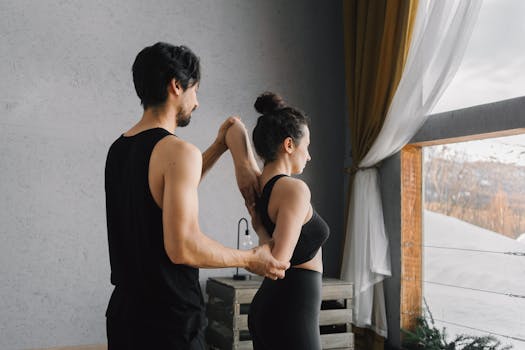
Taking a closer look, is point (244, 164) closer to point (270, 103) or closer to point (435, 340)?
point (270, 103)

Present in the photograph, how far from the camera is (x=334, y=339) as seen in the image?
3.80m

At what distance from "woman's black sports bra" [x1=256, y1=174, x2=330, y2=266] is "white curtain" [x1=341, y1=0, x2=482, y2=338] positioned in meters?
1.98

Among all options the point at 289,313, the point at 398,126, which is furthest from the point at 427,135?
the point at 289,313

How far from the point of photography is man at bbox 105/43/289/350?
5.08 feet

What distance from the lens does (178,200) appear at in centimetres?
153

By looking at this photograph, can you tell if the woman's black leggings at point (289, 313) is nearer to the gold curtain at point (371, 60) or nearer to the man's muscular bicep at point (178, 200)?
the man's muscular bicep at point (178, 200)

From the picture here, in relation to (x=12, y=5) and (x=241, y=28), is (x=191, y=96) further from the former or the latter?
(x=241, y=28)

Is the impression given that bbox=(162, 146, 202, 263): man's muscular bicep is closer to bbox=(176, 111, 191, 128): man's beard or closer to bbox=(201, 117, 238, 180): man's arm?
bbox=(176, 111, 191, 128): man's beard

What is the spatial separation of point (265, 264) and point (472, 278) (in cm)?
225

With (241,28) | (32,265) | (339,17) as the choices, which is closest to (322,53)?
(339,17)

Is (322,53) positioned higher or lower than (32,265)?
higher

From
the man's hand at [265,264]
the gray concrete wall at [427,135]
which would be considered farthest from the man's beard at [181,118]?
the gray concrete wall at [427,135]

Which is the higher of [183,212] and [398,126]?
[398,126]

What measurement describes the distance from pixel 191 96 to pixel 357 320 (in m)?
2.79
